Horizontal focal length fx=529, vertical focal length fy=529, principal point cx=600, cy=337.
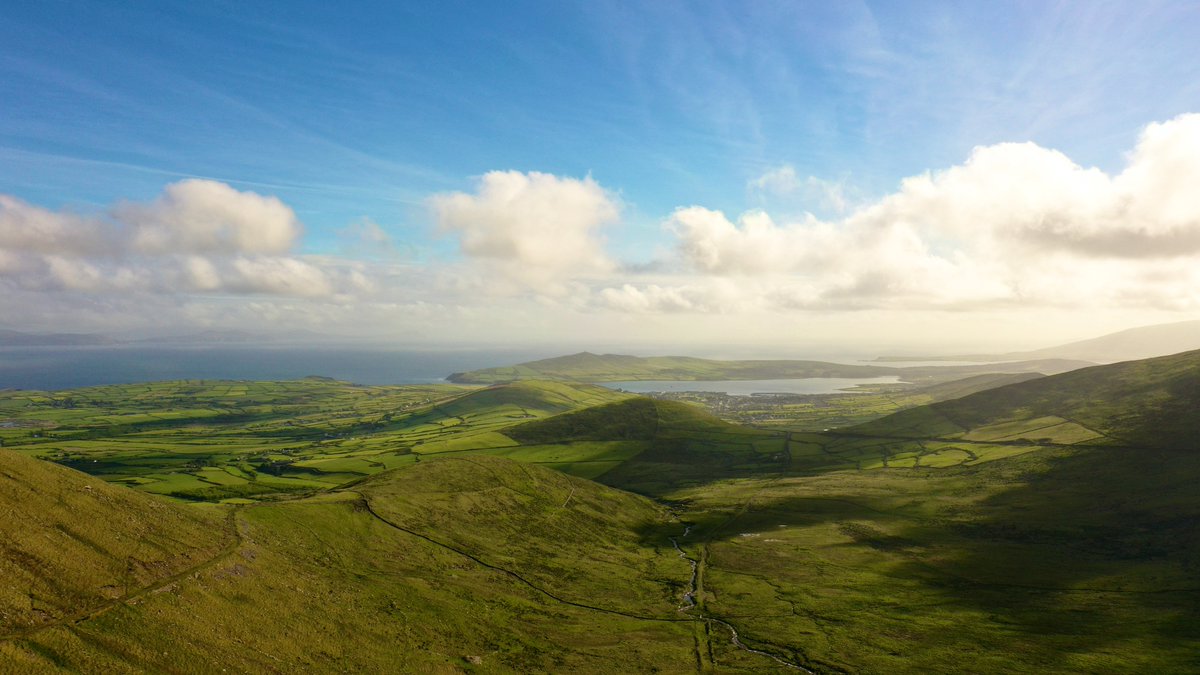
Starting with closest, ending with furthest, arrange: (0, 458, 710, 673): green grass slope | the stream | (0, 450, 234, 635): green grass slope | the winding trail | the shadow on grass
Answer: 1. the winding trail
2. (0, 450, 234, 635): green grass slope
3. (0, 458, 710, 673): green grass slope
4. the stream
5. the shadow on grass

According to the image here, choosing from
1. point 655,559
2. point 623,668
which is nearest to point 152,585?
point 623,668

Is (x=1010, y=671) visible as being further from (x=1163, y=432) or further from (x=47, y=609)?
(x=1163, y=432)

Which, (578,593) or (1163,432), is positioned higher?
(1163,432)

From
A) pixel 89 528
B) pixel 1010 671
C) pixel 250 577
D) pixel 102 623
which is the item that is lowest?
pixel 1010 671


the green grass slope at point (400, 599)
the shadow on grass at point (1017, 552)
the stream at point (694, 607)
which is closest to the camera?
the green grass slope at point (400, 599)

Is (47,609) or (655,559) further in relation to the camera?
(655,559)

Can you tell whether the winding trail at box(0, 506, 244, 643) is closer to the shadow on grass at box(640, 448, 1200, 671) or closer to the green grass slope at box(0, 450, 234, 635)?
the green grass slope at box(0, 450, 234, 635)

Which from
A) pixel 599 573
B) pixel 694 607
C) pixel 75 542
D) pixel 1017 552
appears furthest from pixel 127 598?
pixel 1017 552

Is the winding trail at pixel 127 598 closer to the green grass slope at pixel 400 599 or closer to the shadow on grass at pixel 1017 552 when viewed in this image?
the green grass slope at pixel 400 599

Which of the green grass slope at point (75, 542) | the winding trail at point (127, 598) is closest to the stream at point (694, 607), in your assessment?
the winding trail at point (127, 598)

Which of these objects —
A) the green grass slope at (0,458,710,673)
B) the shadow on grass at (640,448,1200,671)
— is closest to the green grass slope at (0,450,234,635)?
the green grass slope at (0,458,710,673)

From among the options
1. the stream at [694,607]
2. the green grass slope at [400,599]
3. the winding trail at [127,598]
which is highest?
the winding trail at [127,598]
